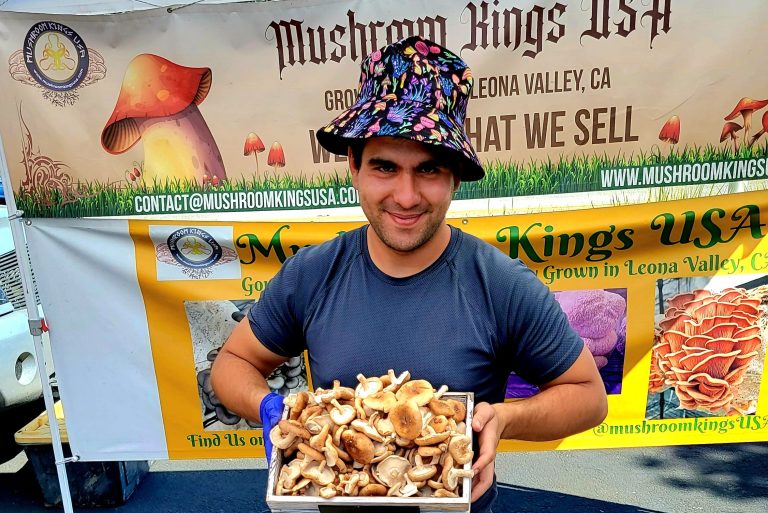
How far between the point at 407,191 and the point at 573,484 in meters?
3.23

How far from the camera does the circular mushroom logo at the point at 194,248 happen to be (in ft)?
11.2

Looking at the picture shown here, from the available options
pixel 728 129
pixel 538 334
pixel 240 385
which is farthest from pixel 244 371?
pixel 728 129

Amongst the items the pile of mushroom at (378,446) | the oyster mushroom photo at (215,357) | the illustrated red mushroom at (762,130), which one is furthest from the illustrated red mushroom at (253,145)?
the illustrated red mushroom at (762,130)

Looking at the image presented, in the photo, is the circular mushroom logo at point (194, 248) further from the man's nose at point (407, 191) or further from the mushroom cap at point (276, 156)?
the man's nose at point (407, 191)

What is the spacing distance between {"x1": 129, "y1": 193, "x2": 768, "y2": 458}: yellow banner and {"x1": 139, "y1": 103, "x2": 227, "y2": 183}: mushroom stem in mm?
270

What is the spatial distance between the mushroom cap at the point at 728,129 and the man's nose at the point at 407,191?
7.16 ft

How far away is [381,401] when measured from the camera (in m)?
1.51

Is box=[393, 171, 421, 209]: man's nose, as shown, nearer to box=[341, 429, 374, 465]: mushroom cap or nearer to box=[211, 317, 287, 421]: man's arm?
box=[341, 429, 374, 465]: mushroom cap

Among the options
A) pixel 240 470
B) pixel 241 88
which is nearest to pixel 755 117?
pixel 241 88

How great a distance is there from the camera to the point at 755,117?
3.17 m

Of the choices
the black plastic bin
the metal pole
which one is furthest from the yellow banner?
the black plastic bin

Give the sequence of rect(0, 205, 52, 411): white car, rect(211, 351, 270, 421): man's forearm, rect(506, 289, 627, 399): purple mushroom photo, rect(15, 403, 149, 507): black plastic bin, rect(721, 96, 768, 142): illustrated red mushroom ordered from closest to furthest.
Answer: rect(211, 351, 270, 421): man's forearm
rect(721, 96, 768, 142): illustrated red mushroom
rect(506, 289, 627, 399): purple mushroom photo
rect(15, 403, 149, 507): black plastic bin
rect(0, 205, 52, 411): white car

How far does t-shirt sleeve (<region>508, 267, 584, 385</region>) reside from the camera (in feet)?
5.64

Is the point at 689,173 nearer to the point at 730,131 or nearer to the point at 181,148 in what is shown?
the point at 730,131
